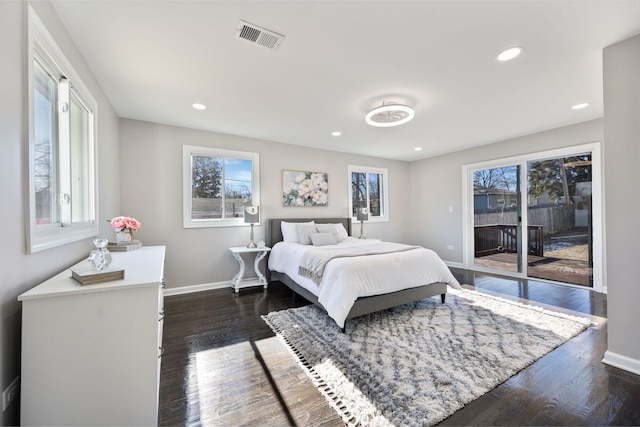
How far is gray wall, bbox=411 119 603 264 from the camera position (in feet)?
14.0

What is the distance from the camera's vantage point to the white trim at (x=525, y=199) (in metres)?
3.77

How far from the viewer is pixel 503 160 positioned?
4.86 metres

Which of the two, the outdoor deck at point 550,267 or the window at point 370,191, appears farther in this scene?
the window at point 370,191

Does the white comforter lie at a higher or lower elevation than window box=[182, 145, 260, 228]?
lower

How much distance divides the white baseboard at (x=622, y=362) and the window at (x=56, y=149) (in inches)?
158

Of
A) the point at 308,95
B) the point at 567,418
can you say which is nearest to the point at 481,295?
the point at 567,418

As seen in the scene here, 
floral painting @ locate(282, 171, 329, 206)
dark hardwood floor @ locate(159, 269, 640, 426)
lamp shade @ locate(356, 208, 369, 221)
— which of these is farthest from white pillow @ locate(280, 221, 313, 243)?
dark hardwood floor @ locate(159, 269, 640, 426)

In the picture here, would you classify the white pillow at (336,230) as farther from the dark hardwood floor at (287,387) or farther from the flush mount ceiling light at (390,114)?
the dark hardwood floor at (287,387)

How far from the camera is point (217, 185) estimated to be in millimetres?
4277

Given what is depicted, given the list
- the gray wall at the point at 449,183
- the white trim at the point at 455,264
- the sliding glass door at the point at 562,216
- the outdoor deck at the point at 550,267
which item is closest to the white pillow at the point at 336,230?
the gray wall at the point at 449,183

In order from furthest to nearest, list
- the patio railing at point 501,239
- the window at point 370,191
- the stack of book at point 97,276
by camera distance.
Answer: the window at point 370,191 < the patio railing at point 501,239 < the stack of book at point 97,276

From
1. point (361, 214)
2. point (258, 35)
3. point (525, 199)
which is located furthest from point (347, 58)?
point (525, 199)

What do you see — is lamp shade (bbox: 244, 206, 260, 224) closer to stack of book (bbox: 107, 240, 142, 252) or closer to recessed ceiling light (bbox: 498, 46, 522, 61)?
stack of book (bbox: 107, 240, 142, 252)

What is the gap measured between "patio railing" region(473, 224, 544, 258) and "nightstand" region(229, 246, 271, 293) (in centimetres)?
439
